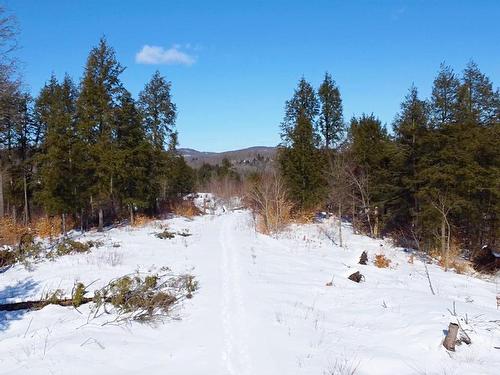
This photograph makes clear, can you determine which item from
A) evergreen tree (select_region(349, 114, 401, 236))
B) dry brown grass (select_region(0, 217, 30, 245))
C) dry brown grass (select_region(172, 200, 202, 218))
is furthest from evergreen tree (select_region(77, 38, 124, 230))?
evergreen tree (select_region(349, 114, 401, 236))

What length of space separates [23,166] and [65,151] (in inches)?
307

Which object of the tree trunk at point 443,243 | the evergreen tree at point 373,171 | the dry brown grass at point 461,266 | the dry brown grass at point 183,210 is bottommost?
the dry brown grass at point 461,266

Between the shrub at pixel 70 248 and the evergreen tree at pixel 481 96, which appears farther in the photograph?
the evergreen tree at pixel 481 96

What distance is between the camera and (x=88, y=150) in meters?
26.2

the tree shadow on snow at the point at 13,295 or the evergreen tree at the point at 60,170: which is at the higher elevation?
the evergreen tree at the point at 60,170

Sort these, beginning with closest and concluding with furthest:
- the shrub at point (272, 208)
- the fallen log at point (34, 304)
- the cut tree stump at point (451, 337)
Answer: the cut tree stump at point (451, 337), the fallen log at point (34, 304), the shrub at point (272, 208)

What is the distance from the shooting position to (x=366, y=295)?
37.3ft

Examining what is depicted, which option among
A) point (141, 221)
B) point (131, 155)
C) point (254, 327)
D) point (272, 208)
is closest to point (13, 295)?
point (254, 327)

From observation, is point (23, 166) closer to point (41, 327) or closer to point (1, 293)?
point (1, 293)

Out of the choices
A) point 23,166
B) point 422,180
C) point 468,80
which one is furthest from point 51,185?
point 468,80

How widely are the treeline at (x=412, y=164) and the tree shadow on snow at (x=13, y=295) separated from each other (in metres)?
17.7

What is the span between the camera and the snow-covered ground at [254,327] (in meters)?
6.63

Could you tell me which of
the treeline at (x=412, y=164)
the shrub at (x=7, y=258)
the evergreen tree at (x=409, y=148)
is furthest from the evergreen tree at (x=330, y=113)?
the shrub at (x=7, y=258)

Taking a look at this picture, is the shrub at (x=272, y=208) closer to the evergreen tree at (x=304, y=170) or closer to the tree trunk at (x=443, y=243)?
the evergreen tree at (x=304, y=170)
